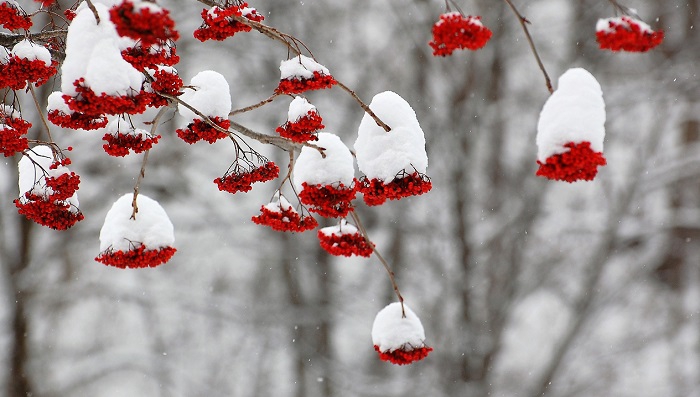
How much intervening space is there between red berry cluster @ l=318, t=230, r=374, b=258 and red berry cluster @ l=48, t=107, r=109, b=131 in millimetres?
1040

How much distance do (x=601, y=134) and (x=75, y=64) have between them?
1.57m

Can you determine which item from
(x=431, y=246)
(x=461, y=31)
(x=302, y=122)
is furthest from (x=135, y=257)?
→ (x=431, y=246)

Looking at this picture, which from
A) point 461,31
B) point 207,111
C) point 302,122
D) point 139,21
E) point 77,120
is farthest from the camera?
point 207,111

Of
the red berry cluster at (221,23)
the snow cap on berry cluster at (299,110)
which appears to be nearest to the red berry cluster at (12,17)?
the red berry cluster at (221,23)

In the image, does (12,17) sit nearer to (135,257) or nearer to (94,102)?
(94,102)

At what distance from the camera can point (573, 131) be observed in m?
1.95

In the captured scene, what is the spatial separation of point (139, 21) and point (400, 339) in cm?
200

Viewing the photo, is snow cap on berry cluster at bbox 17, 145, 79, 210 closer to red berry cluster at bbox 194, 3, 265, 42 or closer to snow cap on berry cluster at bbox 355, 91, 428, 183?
red berry cluster at bbox 194, 3, 265, 42

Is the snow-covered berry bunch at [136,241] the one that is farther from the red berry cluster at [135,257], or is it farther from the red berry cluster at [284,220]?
the red berry cluster at [284,220]

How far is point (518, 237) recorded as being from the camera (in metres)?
9.11

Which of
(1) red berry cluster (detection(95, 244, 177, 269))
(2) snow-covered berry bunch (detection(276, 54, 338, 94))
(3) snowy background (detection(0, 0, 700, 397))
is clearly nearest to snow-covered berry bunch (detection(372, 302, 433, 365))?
(1) red berry cluster (detection(95, 244, 177, 269))

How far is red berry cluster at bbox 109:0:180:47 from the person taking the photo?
5.04 ft

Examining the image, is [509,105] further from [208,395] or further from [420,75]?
[208,395]

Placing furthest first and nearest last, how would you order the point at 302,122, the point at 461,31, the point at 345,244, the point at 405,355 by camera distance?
the point at 405,355, the point at 345,244, the point at 302,122, the point at 461,31
